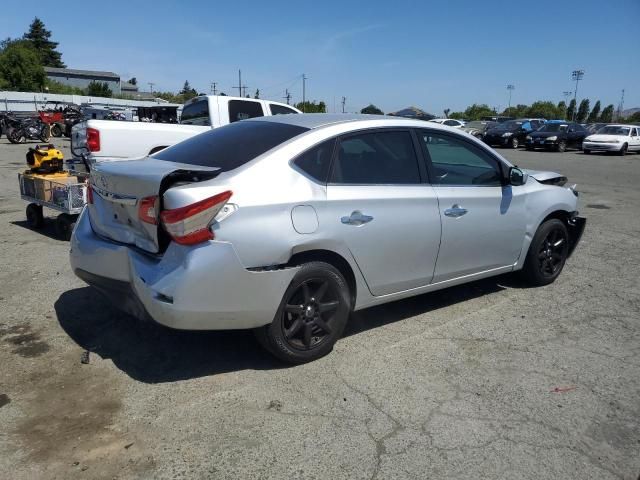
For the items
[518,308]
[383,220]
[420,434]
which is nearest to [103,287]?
[383,220]

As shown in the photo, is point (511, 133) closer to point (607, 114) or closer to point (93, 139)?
point (93, 139)

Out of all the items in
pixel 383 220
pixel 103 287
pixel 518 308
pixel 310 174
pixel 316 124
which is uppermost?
pixel 316 124

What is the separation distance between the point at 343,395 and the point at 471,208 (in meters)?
2.01

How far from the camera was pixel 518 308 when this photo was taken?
4.87 meters

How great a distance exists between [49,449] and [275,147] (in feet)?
7.06

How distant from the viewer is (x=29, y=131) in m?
25.4

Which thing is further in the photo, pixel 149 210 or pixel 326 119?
pixel 326 119

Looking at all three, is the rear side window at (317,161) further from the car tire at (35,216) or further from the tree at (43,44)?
the tree at (43,44)

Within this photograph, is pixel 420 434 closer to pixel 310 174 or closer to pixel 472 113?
pixel 310 174

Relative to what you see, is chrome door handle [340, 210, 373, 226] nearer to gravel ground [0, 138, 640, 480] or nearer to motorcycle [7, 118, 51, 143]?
gravel ground [0, 138, 640, 480]

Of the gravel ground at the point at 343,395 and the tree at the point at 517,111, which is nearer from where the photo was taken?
the gravel ground at the point at 343,395

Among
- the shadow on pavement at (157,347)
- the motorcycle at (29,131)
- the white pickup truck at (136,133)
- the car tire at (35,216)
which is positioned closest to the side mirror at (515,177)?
the shadow on pavement at (157,347)

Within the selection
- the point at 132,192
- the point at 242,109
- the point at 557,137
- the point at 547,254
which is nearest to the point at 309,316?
the point at 132,192

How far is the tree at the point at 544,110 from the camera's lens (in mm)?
78375
